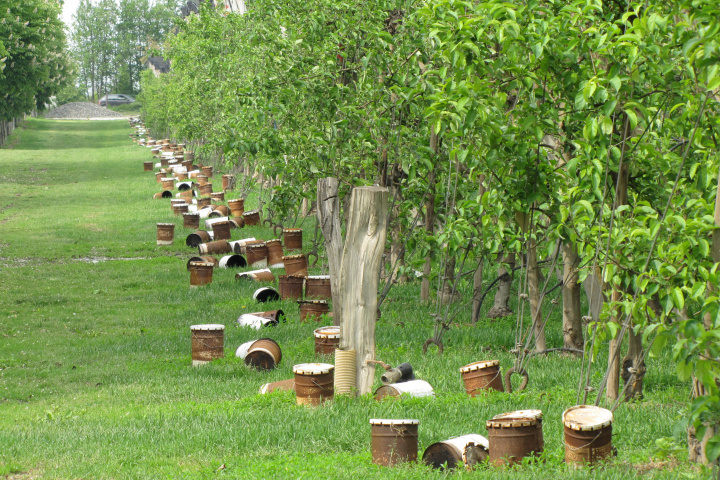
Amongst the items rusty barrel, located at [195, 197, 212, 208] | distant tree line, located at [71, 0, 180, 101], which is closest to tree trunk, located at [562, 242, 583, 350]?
rusty barrel, located at [195, 197, 212, 208]

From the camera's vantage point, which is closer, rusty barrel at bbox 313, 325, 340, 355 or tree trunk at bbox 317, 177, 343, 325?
rusty barrel at bbox 313, 325, 340, 355

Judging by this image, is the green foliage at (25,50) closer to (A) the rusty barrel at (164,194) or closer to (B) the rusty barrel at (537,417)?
(A) the rusty barrel at (164,194)

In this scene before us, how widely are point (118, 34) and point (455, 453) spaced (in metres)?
140

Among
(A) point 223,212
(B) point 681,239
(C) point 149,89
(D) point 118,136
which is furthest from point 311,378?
(D) point 118,136

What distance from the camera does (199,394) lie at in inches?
299

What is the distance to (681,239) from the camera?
4.41 m

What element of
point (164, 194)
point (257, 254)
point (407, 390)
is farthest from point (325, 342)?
point (164, 194)

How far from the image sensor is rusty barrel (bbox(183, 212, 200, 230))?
20594 millimetres

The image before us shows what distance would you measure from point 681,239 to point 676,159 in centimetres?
167

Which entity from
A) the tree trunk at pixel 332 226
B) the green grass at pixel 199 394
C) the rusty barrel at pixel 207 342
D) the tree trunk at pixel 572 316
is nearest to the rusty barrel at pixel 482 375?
the green grass at pixel 199 394

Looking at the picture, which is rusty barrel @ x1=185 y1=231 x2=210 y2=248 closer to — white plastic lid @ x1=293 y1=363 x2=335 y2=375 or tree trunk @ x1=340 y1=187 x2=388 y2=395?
tree trunk @ x1=340 y1=187 x2=388 y2=395

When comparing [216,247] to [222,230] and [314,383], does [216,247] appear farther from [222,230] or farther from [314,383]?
[314,383]

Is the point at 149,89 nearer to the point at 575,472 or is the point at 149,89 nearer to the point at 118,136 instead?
the point at 118,136

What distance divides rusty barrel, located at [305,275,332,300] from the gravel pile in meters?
94.8
